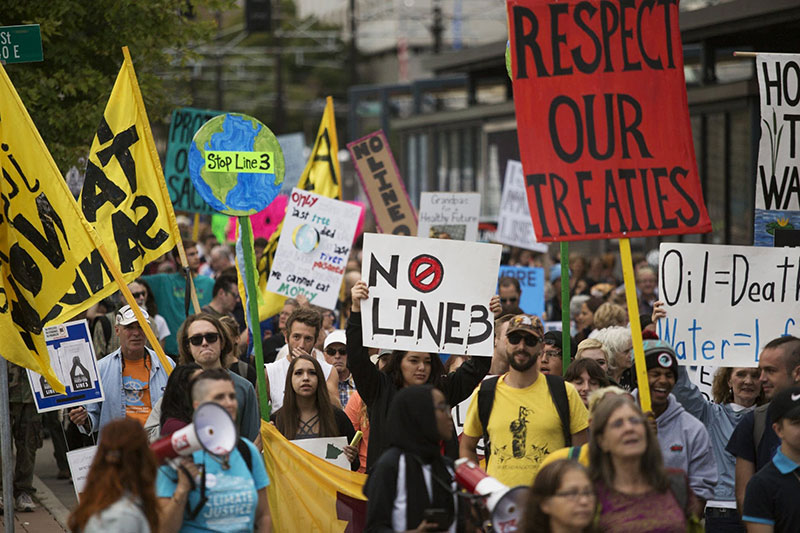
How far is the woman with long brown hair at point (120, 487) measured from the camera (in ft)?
15.1

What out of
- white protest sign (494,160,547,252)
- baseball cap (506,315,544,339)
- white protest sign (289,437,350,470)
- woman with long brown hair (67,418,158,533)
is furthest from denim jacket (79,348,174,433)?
white protest sign (494,160,547,252)

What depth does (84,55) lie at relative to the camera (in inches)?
485

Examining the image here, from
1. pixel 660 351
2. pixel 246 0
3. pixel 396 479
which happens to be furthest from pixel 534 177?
pixel 246 0

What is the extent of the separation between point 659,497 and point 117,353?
176 inches

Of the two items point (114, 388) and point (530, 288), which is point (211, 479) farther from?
point (530, 288)

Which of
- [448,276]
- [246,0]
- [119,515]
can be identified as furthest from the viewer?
[246,0]

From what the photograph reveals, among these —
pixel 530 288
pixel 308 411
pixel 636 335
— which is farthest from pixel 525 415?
pixel 530 288

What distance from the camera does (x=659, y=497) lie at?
4.71m

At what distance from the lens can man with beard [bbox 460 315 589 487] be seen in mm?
5945

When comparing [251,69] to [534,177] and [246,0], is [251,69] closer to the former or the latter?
[246,0]

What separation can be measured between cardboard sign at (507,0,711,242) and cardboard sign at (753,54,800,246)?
2.09 metres

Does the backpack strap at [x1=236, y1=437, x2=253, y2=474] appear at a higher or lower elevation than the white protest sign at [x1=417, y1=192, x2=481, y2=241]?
lower

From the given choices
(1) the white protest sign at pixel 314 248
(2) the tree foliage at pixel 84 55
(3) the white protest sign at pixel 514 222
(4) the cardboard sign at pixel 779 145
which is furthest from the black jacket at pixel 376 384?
A: (3) the white protest sign at pixel 514 222

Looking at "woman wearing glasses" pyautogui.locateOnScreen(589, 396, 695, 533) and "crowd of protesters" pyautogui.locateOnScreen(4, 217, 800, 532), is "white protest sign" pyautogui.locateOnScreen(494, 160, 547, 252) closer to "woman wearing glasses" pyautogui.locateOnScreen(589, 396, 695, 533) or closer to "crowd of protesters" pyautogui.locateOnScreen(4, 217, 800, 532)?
"crowd of protesters" pyautogui.locateOnScreen(4, 217, 800, 532)
